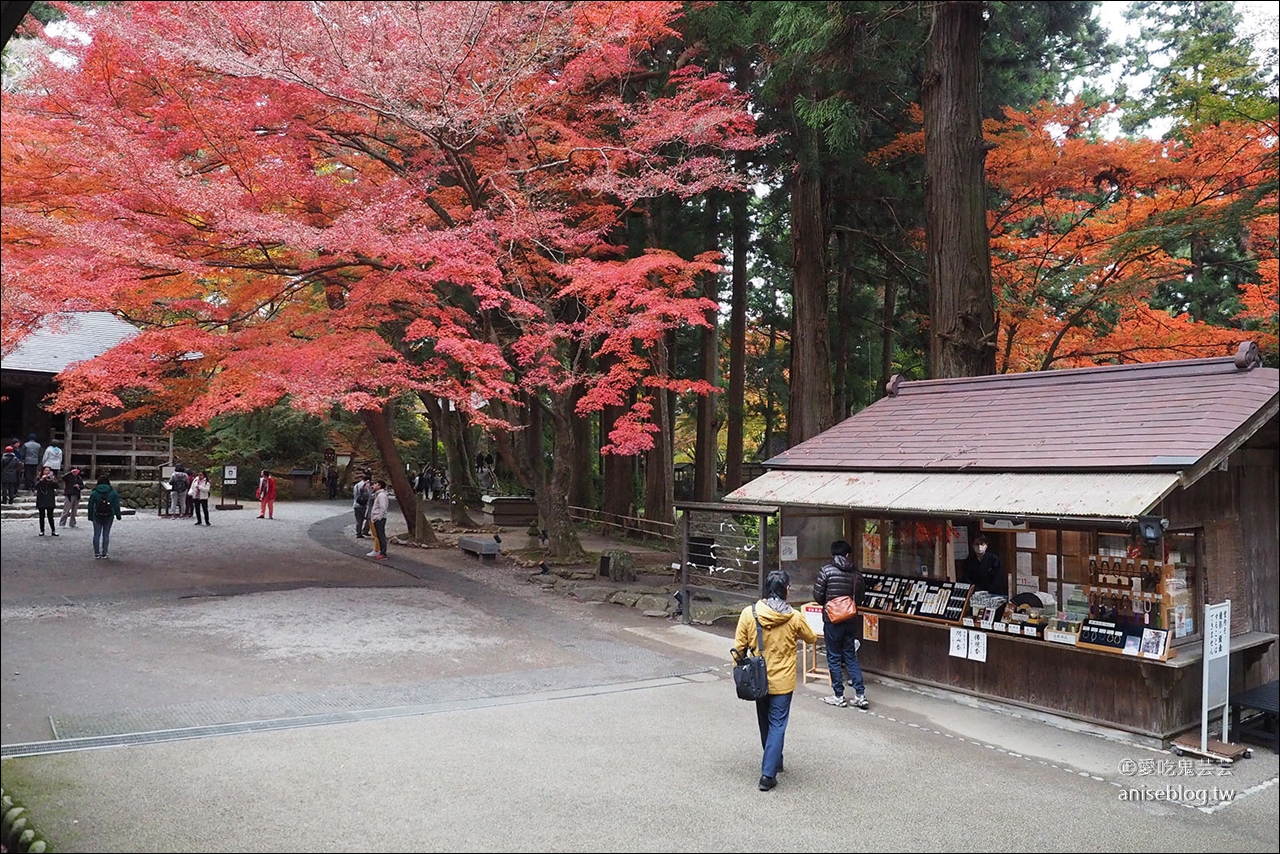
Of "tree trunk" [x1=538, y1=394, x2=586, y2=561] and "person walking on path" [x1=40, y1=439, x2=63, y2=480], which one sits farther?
"tree trunk" [x1=538, y1=394, x2=586, y2=561]

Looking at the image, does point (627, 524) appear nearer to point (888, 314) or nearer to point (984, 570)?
point (888, 314)

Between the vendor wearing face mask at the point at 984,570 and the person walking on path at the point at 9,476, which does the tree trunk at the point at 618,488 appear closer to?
the person walking on path at the point at 9,476

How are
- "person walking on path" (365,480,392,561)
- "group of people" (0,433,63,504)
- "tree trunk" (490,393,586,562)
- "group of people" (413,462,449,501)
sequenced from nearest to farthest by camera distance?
"group of people" (0,433,63,504)
"tree trunk" (490,393,586,562)
"person walking on path" (365,480,392,561)
"group of people" (413,462,449,501)

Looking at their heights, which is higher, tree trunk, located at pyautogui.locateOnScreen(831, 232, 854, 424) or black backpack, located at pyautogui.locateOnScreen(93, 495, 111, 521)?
tree trunk, located at pyautogui.locateOnScreen(831, 232, 854, 424)

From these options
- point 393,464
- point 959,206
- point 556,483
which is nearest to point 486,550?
point 556,483

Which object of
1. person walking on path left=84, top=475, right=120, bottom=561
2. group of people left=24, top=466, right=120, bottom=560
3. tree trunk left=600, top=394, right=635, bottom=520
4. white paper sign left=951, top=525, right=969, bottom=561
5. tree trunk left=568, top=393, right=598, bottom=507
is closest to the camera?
white paper sign left=951, top=525, right=969, bottom=561

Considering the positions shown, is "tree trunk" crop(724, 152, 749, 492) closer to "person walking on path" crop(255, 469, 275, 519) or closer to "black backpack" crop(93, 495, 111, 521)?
"person walking on path" crop(255, 469, 275, 519)

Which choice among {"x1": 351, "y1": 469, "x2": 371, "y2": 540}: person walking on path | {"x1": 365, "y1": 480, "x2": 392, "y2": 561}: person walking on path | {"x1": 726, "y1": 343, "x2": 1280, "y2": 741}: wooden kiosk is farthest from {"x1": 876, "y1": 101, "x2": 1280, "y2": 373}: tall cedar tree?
{"x1": 351, "y1": 469, "x2": 371, "y2": 540}: person walking on path

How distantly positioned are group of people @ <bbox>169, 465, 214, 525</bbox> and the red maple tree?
525 cm

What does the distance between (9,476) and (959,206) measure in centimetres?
1762

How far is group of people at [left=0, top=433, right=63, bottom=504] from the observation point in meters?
16.1

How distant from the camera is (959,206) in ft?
40.9

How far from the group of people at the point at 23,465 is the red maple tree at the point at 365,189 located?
8.29 feet

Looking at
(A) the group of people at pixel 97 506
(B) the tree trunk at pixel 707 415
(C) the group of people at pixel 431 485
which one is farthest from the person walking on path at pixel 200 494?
(C) the group of people at pixel 431 485
